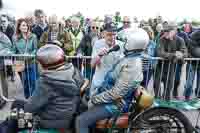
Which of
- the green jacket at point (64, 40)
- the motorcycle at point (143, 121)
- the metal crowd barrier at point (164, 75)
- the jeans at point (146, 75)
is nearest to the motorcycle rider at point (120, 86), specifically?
the motorcycle at point (143, 121)

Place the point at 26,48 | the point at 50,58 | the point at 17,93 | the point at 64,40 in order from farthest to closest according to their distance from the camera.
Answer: the point at 17,93 < the point at 64,40 < the point at 26,48 < the point at 50,58

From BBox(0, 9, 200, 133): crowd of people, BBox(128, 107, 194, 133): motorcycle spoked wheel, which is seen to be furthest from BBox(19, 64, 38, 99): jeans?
BBox(128, 107, 194, 133): motorcycle spoked wheel

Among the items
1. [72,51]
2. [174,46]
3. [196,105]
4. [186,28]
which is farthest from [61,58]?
[186,28]

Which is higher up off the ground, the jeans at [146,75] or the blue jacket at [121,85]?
the blue jacket at [121,85]

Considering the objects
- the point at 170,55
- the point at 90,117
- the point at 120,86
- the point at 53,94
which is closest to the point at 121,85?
the point at 120,86

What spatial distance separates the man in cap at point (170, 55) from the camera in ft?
19.7

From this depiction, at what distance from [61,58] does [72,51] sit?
9.34 ft

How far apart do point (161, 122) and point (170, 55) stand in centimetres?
220

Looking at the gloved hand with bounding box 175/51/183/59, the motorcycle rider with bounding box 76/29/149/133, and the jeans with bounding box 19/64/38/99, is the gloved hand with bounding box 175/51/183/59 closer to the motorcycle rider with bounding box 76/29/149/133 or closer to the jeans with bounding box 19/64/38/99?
the motorcycle rider with bounding box 76/29/149/133

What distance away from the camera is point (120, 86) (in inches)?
142

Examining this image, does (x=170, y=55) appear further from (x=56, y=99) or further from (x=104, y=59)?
(x=56, y=99)

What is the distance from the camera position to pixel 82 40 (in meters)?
6.76

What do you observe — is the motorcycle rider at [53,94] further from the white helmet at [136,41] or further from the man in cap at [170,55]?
the man in cap at [170,55]

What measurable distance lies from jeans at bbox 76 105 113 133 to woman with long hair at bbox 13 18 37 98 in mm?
2568
